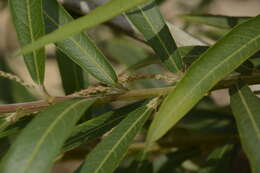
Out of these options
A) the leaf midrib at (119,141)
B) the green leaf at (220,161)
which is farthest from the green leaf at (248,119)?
the green leaf at (220,161)

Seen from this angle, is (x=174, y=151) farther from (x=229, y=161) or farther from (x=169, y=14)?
(x=169, y=14)

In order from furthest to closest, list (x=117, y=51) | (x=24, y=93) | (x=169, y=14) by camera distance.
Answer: (x=169, y=14), (x=117, y=51), (x=24, y=93)

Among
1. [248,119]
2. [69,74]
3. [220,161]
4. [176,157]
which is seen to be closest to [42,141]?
[248,119]

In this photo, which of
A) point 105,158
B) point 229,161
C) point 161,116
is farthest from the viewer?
point 229,161

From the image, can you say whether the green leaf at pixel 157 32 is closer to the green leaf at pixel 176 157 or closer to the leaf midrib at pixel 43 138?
the leaf midrib at pixel 43 138

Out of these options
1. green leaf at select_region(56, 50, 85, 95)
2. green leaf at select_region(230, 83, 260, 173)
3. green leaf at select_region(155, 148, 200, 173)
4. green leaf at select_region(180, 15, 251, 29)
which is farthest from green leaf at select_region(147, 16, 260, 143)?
green leaf at select_region(155, 148, 200, 173)

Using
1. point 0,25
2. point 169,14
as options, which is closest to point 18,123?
point 169,14

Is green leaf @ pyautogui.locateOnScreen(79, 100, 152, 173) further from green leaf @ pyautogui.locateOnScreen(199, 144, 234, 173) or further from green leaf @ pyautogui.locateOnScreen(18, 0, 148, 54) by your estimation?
green leaf @ pyautogui.locateOnScreen(199, 144, 234, 173)
